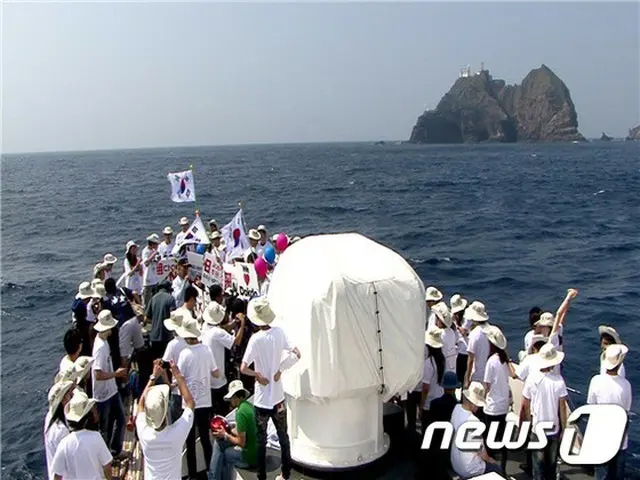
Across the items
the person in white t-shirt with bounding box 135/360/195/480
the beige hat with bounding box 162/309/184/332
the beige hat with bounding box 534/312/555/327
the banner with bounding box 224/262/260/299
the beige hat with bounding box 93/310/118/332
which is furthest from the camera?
the banner with bounding box 224/262/260/299

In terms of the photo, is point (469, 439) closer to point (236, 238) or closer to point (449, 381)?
point (449, 381)

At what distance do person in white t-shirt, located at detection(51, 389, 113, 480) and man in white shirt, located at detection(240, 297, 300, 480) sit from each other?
1.96 m

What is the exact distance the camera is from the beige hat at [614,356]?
23.5ft

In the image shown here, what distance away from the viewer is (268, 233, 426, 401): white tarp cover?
7.23 metres

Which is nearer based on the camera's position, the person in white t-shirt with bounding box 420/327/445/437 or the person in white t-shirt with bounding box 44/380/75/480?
the person in white t-shirt with bounding box 44/380/75/480

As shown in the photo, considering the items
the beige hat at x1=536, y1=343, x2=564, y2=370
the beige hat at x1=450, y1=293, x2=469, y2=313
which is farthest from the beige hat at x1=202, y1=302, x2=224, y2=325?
the beige hat at x1=536, y1=343, x2=564, y2=370

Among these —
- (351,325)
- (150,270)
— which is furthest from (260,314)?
(150,270)

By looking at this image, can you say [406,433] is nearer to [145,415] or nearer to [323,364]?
[323,364]

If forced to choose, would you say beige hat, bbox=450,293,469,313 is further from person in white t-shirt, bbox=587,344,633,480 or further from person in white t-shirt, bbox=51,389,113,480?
person in white t-shirt, bbox=51,389,113,480

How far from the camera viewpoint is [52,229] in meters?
49.9

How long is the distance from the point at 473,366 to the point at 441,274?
68.7 feet

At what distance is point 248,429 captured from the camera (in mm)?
7164

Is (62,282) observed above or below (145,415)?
below

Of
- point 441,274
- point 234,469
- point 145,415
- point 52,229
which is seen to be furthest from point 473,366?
point 52,229
